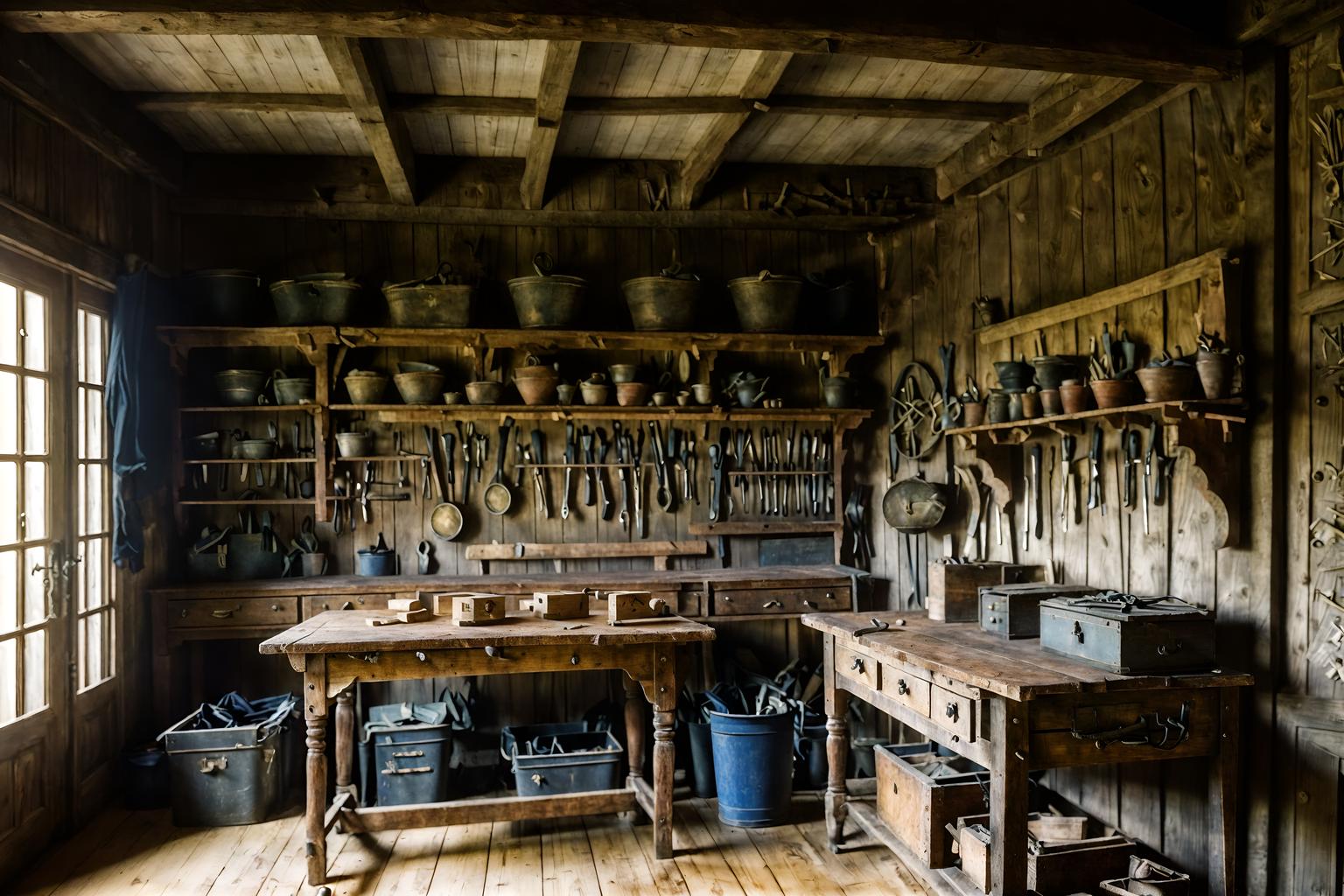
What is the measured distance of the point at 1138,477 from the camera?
3.39 m

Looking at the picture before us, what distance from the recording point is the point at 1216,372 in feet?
9.41

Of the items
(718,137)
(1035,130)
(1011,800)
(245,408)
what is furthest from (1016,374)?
(245,408)

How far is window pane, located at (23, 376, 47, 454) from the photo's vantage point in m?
3.56

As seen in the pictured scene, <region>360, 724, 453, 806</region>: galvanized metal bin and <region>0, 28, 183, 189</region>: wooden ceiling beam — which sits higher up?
<region>0, 28, 183, 189</region>: wooden ceiling beam

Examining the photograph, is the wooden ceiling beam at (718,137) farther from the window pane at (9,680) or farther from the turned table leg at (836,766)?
the window pane at (9,680)

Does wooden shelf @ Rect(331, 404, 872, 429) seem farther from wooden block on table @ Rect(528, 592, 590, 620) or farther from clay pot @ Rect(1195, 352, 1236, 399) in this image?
clay pot @ Rect(1195, 352, 1236, 399)

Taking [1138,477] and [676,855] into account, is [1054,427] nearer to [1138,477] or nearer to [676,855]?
[1138,477]

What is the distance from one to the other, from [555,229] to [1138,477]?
10.4 feet

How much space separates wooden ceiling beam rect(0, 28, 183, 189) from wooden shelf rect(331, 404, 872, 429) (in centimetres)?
139

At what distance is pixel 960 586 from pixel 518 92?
108 inches

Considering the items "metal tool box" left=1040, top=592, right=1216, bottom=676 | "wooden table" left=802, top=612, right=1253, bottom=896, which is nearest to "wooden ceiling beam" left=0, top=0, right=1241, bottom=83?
"metal tool box" left=1040, top=592, right=1216, bottom=676

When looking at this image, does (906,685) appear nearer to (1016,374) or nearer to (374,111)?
(1016,374)

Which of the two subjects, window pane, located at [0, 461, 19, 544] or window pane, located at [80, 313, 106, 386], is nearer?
window pane, located at [0, 461, 19, 544]

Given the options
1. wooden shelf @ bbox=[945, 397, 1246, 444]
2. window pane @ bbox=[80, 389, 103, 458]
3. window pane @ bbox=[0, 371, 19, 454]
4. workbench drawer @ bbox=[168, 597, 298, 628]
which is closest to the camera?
wooden shelf @ bbox=[945, 397, 1246, 444]
